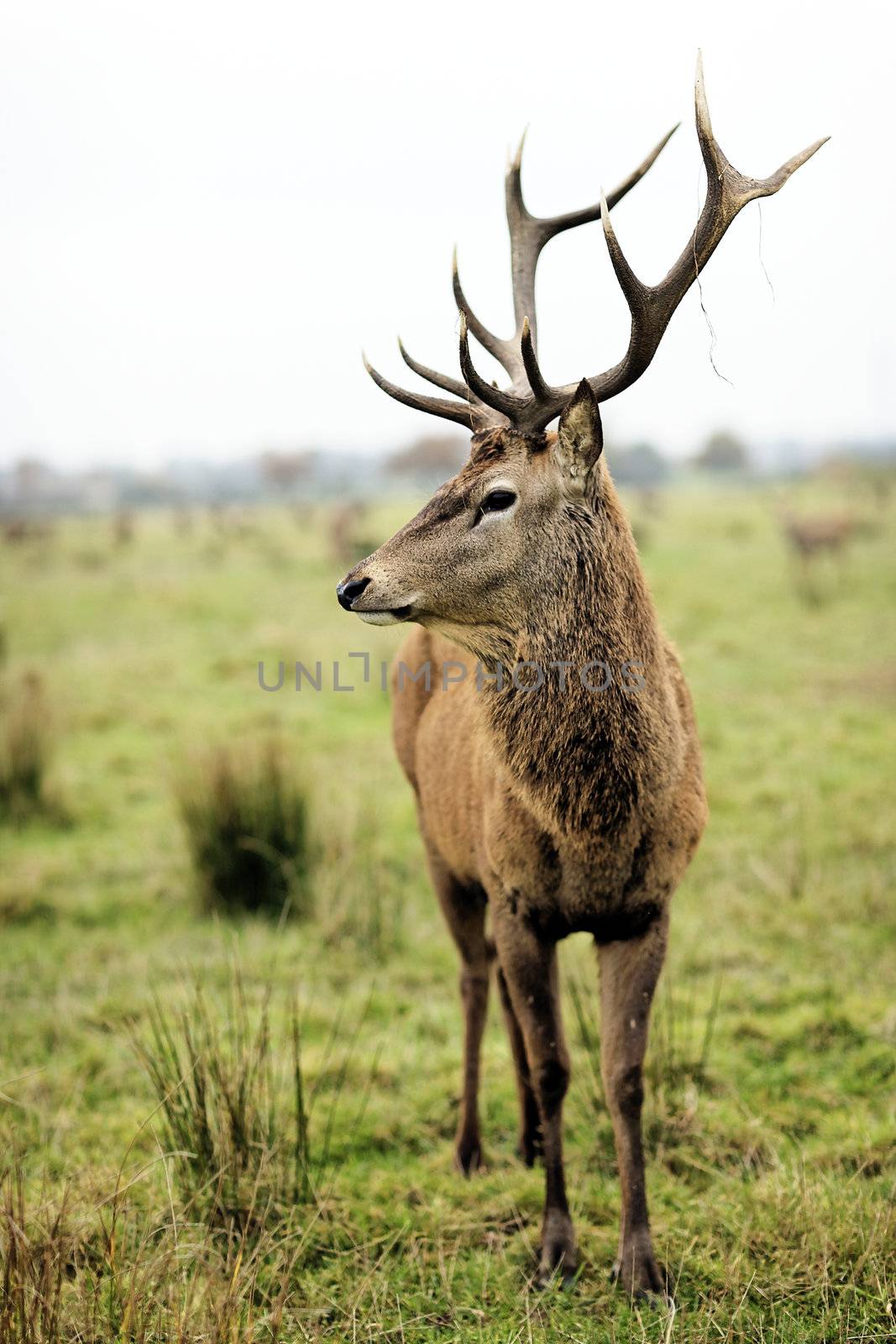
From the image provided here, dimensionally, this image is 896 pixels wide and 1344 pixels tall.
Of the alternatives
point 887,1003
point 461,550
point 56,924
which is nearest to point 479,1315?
point 461,550

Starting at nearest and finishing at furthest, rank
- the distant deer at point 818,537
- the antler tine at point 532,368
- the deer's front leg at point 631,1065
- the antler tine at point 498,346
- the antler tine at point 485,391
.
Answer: the antler tine at point 532,368 → the antler tine at point 485,391 → the deer's front leg at point 631,1065 → the antler tine at point 498,346 → the distant deer at point 818,537

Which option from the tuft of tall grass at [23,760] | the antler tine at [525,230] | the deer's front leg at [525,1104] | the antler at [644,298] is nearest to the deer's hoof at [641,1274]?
the deer's front leg at [525,1104]

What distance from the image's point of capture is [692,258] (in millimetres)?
3051

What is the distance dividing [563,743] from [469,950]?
4.68ft

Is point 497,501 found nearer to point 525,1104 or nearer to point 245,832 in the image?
point 525,1104

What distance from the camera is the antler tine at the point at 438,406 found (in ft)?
11.4

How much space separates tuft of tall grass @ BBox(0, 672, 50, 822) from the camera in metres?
7.78

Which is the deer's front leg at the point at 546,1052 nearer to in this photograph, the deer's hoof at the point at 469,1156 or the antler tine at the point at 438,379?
the deer's hoof at the point at 469,1156

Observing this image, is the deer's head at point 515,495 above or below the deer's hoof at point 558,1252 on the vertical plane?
above

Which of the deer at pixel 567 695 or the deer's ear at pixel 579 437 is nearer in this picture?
the deer's ear at pixel 579 437

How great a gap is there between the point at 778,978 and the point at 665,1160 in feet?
5.40

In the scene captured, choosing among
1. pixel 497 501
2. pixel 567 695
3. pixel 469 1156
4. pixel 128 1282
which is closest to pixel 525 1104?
pixel 469 1156

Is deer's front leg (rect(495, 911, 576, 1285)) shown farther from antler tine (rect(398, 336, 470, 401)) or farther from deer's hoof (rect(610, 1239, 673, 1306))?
antler tine (rect(398, 336, 470, 401))

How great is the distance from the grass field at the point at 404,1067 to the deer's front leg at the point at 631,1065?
148mm
